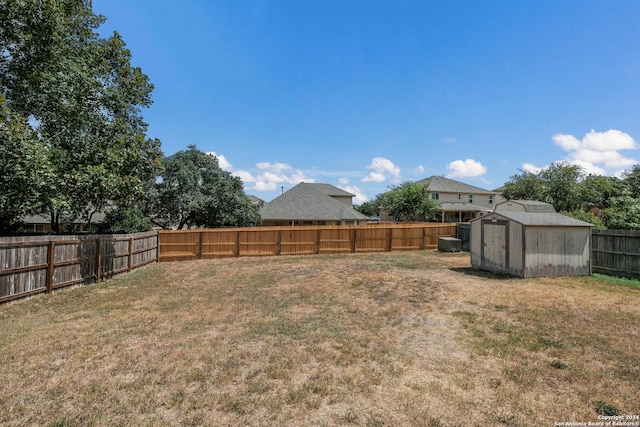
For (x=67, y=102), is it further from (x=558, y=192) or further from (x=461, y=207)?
(x=461, y=207)

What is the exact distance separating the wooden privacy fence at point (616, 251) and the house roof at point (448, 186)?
1201 inches

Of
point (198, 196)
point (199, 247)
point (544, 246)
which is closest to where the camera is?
point (544, 246)

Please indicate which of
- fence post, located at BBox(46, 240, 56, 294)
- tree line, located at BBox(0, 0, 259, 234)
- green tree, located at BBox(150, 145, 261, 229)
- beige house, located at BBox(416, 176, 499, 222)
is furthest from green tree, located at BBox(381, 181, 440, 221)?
fence post, located at BBox(46, 240, 56, 294)

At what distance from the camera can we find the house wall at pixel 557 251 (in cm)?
1041

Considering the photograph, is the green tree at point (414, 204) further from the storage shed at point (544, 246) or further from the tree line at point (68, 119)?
the storage shed at point (544, 246)

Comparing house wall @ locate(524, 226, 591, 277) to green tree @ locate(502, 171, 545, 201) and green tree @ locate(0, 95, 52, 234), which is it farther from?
green tree @ locate(502, 171, 545, 201)

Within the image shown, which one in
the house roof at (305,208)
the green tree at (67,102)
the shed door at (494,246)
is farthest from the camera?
the house roof at (305,208)

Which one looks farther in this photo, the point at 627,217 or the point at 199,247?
the point at 199,247

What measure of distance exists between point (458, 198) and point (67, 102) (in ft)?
142

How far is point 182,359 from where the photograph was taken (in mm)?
4422

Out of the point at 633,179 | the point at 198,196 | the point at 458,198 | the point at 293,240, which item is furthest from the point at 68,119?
the point at 633,179

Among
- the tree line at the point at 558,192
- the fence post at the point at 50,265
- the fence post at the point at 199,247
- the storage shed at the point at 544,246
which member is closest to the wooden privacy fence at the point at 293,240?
the fence post at the point at 199,247

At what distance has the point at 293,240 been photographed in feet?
58.6

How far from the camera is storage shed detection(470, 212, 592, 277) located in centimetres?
1039
